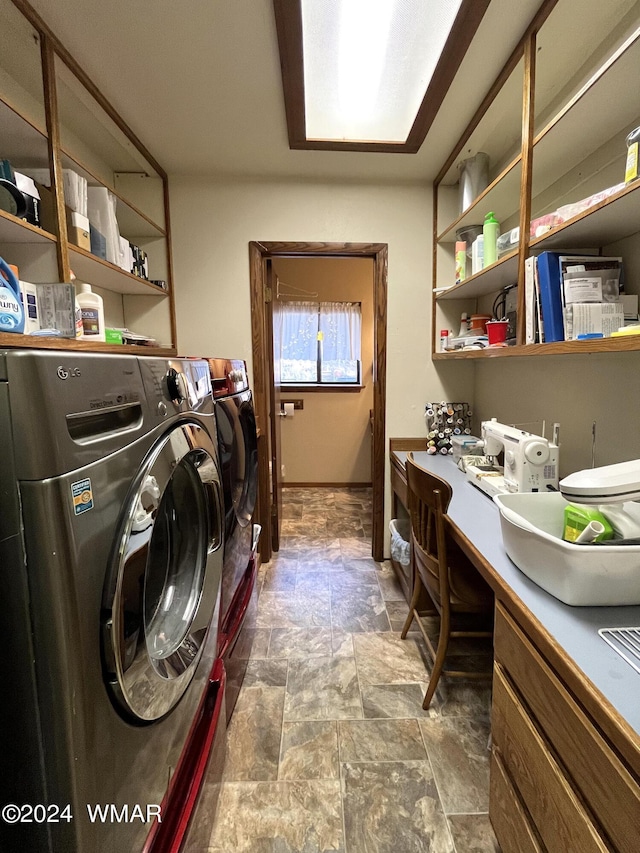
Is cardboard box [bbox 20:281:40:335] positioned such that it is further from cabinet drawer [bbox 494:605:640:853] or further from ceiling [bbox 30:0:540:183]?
cabinet drawer [bbox 494:605:640:853]

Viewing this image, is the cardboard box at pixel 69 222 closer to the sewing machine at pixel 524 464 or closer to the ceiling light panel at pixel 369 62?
the ceiling light panel at pixel 369 62

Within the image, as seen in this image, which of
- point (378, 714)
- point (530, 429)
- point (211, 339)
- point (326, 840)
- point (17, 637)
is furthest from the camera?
point (211, 339)

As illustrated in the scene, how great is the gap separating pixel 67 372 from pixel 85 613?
0.32m

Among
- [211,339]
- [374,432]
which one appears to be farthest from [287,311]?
[374,432]

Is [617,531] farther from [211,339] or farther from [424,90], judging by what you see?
[211,339]

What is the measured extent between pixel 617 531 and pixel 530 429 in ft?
3.43

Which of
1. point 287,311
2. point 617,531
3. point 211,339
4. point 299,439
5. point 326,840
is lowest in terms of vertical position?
point 326,840

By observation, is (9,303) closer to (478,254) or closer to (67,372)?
(67,372)

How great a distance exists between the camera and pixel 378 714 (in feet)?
4.69

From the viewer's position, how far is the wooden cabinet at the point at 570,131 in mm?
1028

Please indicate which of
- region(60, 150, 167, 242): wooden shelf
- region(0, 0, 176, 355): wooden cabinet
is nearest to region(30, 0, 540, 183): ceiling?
region(0, 0, 176, 355): wooden cabinet

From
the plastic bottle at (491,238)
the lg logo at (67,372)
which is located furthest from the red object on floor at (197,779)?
the plastic bottle at (491,238)

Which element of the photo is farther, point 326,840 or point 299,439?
point 299,439

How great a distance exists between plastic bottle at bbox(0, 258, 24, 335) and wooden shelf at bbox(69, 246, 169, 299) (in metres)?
0.36
